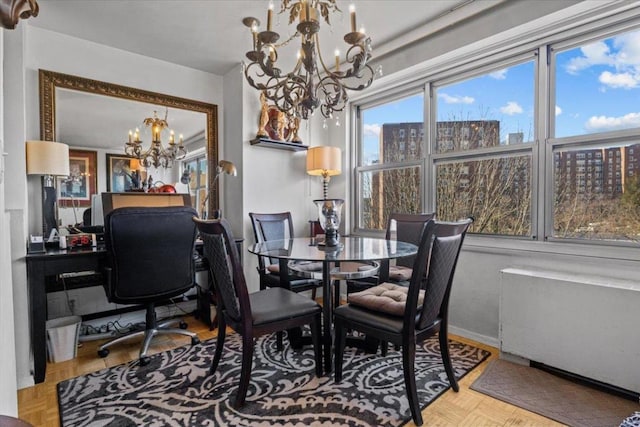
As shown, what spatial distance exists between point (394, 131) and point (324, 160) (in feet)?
2.85

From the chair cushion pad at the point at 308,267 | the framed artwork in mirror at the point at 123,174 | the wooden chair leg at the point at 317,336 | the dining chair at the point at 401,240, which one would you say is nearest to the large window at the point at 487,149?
the dining chair at the point at 401,240

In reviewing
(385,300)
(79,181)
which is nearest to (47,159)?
(79,181)

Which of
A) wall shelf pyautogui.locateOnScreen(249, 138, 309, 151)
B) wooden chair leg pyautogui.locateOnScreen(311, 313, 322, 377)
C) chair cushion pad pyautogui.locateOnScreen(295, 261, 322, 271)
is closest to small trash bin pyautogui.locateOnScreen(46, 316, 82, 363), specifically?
chair cushion pad pyautogui.locateOnScreen(295, 261, 322, 271)

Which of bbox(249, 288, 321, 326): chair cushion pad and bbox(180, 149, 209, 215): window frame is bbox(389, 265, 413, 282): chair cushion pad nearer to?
bbox(249, 288, 321, 326): chair cushion pad

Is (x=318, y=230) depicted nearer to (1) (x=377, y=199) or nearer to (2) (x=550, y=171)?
(1) (x=377, y=199)

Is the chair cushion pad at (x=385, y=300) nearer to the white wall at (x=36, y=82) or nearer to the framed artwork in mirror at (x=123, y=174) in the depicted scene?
the white wall at (x=36, y=82)

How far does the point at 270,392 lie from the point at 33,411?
50.1 inches

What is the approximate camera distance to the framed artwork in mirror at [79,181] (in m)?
2.69

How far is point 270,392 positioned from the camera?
1.93 metres

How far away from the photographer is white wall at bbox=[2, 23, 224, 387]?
2.04 meters

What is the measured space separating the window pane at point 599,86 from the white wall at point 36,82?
3.14 metres

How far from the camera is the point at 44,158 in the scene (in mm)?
2369

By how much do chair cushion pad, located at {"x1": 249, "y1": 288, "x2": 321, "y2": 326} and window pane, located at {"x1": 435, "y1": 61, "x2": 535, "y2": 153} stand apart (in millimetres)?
2025

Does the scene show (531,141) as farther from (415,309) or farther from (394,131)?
(415,309)
